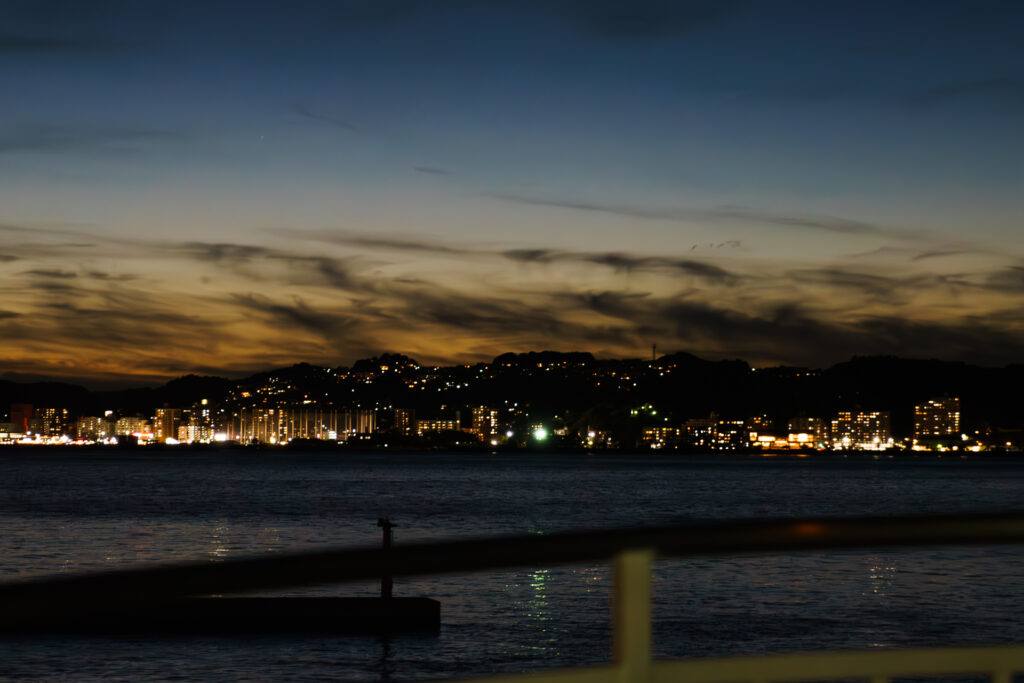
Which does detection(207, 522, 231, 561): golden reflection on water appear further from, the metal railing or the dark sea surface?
the metal railing

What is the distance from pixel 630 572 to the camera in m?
2.47

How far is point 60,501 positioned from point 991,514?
254 feet

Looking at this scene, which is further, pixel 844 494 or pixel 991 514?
pixel 844 494

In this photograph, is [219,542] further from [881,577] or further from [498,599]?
[881,577]

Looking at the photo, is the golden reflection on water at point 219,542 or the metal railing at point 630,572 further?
the golden reflection on water at point 219,542

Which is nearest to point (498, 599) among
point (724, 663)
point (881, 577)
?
point (881, 577)

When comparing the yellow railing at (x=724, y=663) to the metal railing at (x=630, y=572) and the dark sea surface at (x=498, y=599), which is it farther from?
the dark sea surface at (x=498, y=599)

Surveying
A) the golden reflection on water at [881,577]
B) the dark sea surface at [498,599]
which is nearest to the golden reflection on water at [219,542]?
the dark sea surface at [498,599]

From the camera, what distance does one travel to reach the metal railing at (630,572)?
2188 mm

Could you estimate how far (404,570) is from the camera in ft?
7.68

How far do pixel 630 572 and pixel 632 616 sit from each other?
0.09 meters

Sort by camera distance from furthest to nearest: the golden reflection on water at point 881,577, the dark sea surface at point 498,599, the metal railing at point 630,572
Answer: the golden reflection on water at point 881,577 → the dark sea surface at point 498,599 → the metal railing at point 630,572

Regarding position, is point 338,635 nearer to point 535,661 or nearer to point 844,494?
point 535,661

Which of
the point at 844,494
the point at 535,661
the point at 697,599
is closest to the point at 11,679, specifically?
the point at 535,661
